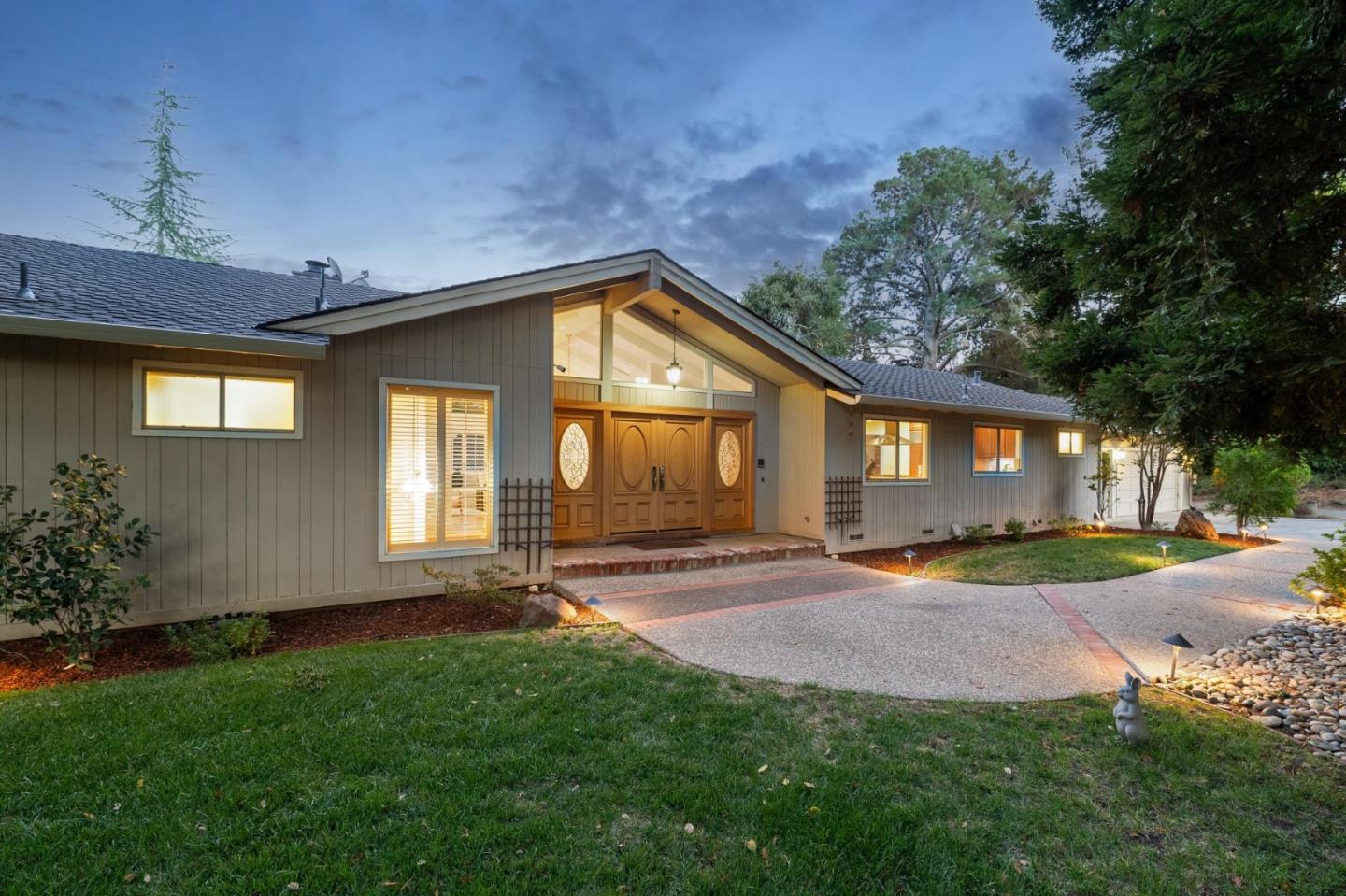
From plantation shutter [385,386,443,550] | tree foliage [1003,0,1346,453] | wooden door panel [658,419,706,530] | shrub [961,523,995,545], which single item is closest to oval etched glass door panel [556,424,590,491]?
wooden door panel [658,419,706,530]

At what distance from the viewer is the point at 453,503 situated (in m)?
6.61

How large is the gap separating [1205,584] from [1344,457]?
542 cm

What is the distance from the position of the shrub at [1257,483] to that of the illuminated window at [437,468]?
43.0 feet

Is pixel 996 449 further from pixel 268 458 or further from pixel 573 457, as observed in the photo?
pixel 268 458

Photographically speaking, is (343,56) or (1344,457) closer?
(1344,457)

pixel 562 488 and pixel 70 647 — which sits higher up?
pixel 562 488

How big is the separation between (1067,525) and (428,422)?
41.5ft

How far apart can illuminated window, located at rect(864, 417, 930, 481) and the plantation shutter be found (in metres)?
6.99

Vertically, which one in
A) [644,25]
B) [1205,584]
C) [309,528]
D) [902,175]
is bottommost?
[1205,584]

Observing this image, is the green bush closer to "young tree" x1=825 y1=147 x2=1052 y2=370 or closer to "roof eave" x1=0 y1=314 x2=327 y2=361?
"roof eave" x1=0 y1=314 x2=327 y2=361

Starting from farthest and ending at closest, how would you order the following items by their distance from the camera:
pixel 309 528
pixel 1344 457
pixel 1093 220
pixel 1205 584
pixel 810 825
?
pixel 1205 584
pixel 309 528
pixel 1093 220
pixel 1344 457
pixel 810 825

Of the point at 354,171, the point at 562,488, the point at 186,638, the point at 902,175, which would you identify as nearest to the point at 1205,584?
the point at 562,488

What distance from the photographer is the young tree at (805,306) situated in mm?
21969

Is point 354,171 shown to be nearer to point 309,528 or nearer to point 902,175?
point 309,528
